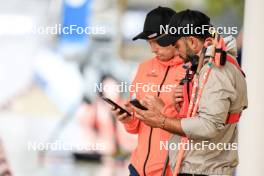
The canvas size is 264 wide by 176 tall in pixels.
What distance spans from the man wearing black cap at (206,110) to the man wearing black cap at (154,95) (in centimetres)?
24

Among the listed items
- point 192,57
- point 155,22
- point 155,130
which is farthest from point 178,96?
point 155,22

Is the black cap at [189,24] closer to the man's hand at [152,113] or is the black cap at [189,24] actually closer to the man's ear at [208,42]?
the man's ear at [208,42]

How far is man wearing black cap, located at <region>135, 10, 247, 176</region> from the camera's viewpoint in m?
1.50

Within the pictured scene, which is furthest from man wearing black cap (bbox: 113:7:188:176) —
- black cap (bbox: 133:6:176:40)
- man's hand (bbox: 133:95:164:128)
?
man's hand (bbox: 133:95:164:128)

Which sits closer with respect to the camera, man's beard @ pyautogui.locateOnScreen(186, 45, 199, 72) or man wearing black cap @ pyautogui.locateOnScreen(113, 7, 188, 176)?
man's beard @ pyautogui.locateOnScreen(186, 45, 199, 72)

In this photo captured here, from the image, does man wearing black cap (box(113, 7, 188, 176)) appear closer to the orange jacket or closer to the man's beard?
the orange jacket

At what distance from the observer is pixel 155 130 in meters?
1.93

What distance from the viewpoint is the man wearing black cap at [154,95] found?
1909 mm

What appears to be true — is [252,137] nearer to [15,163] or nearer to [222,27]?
[222,27]

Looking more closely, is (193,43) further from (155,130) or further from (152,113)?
(155,130)

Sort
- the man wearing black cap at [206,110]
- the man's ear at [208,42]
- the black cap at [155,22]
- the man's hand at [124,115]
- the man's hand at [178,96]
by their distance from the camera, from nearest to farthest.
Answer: the man wearing black cap at [206,110] → the man's ear at [208,42] → the man's hand at [178,96] → the man's hand at [124,115] → the black cap at [155,22]


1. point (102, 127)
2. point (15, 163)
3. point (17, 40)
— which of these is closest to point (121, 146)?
point (102, 127)

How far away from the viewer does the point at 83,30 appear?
2.52m

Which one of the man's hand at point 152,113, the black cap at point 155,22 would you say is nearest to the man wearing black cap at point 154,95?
the black cap at point 155,22
